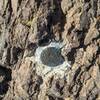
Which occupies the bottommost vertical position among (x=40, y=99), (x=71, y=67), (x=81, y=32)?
(x=40, y=99)

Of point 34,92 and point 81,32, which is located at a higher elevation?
point 81,32

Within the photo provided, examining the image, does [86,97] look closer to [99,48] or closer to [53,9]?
[99,48]

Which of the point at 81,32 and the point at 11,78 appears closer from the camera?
the point at 81,32

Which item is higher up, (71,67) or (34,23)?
(34,23)

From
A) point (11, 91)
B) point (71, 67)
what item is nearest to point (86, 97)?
point (71, 67)

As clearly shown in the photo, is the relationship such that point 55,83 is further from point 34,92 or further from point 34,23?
point 34,23

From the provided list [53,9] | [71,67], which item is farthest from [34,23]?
[71,67]
